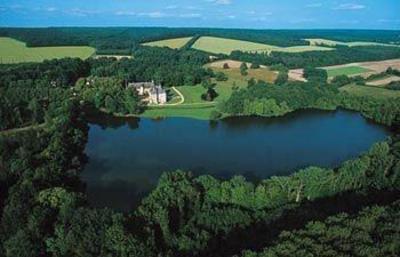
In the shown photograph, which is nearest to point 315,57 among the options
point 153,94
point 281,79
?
point 281,79

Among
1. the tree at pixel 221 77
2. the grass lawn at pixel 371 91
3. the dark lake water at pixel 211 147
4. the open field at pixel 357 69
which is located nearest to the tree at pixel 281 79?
the open field at pixel 357 69

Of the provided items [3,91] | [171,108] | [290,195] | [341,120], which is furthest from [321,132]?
[3,91]

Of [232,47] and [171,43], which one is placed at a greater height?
[171,43]

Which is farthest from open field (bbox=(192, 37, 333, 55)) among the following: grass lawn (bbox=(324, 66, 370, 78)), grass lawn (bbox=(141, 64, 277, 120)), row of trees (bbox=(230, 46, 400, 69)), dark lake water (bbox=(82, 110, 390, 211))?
dark lake water (bbox=(82, 110, 390, 211))

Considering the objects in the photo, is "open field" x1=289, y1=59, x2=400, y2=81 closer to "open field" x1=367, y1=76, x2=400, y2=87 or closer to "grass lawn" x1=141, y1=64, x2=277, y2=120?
"open field" x1=367, y1=76, x2=400, y2=87

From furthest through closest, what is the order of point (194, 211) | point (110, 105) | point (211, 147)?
point (110, 105)
point (211, 147)
point (194, 211)

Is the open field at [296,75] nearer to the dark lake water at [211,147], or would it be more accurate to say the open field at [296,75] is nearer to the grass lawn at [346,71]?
the grass lawn at [346,71]

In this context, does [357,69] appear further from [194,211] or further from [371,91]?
[194,211]
